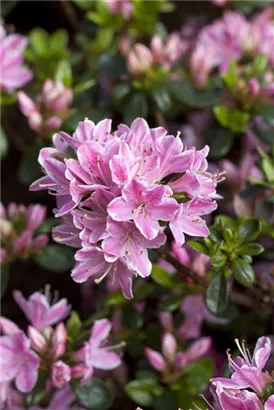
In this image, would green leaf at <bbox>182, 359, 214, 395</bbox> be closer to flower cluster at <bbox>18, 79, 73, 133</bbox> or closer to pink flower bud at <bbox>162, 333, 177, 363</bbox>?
pink flower bud at <bbox>162, 333, 177, 363</bbox>

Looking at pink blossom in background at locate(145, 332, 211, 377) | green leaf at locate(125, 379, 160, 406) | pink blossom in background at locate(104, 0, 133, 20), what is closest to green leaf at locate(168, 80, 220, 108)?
pink blossom in background at locate(104, 0, 133, 20)

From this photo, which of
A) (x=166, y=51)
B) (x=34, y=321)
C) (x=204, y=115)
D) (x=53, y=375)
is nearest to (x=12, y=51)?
(x=166, y=51)

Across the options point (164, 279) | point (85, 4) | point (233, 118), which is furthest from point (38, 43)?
point (164, 279)

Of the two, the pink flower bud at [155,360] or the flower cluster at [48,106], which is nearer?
the pink flower bud at [155,360]

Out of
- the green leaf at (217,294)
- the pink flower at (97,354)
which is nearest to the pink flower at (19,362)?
the pink flower at (97,354)

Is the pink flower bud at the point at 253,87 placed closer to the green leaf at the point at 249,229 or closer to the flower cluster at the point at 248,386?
the green leaf at the point at 249,229

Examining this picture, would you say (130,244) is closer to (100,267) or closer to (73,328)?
(100,267)
